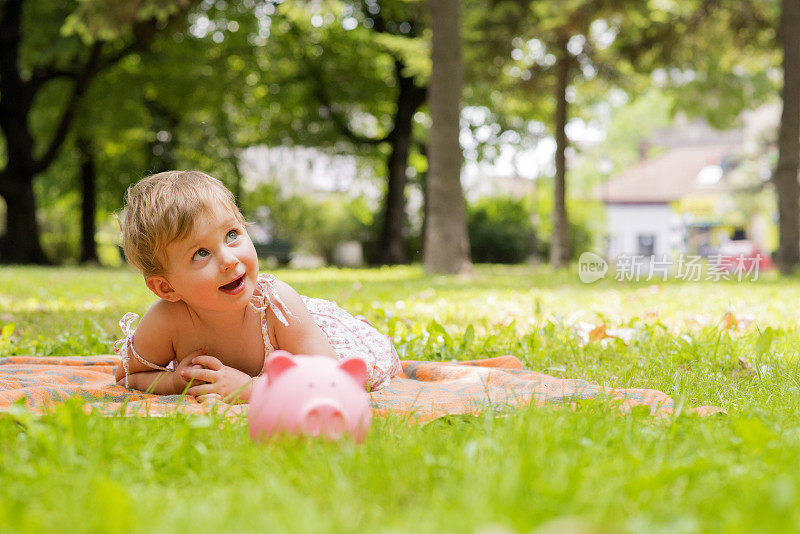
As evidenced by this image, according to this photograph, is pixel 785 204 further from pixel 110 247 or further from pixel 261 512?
pixel 110 247

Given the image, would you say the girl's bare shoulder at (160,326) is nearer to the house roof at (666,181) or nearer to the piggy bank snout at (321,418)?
the piggy bank snout at (321,418)

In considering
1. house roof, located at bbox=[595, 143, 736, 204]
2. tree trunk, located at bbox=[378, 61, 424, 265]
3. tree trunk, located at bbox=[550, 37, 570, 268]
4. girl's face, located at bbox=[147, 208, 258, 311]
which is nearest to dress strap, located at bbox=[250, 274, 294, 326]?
girl's face, located at bbox=[147, 208, 258, 311]

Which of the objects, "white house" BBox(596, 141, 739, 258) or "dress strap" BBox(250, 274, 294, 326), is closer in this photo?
"dress strap" BBox(250, 274, 294, 326)

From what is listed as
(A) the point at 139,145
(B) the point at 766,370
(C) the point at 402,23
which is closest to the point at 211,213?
(B) the point at 766,370

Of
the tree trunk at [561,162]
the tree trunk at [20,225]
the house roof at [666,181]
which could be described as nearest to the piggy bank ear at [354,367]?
the tree trunk at [561,162]

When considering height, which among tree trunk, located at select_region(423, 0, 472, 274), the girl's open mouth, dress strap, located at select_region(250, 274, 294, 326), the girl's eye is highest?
tree trunk, located at select_region(423, 0, 472, 274)

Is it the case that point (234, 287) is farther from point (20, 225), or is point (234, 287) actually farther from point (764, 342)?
point (20, 225)

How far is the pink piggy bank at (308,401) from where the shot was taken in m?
1.94

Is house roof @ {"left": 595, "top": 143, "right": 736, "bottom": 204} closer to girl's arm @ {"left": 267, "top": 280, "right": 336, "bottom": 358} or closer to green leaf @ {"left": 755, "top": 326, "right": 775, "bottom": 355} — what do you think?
green leaf @ {"left": 755, "top": 326, "right": 775, "bottom": 355}

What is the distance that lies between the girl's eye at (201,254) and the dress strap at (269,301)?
35cm

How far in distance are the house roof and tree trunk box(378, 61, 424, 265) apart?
22.0 metres

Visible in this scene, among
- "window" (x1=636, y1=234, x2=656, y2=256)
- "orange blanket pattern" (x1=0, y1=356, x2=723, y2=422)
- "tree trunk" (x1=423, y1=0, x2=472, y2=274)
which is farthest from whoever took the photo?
"window" (x1=636, y1=234, x2=656, y2=256)

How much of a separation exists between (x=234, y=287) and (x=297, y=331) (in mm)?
326

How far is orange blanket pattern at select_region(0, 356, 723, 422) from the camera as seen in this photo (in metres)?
2.46
